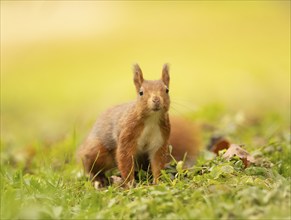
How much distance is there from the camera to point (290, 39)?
1349 centimetres

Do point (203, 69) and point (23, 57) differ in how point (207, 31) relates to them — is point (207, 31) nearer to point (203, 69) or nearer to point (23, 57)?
point (203, 69)

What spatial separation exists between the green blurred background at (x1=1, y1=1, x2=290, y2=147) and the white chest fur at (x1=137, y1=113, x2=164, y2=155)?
4189mm

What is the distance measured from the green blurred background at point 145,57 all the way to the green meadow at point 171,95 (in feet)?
0.09

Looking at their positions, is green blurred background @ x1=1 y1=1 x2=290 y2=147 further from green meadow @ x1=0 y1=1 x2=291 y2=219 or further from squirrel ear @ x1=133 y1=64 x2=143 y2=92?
squirrel ear @ x1=133 y1=64 x2=143 y2=92

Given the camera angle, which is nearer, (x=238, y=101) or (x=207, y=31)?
(x=238, y=101)

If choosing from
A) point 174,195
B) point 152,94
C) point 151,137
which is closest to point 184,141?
point 151,137

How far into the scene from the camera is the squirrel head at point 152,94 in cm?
436

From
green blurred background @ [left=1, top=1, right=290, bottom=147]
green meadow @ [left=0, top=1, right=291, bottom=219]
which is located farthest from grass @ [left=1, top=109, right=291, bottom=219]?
green blurred background @ [left=1, top=1, right=290, bottom=147]

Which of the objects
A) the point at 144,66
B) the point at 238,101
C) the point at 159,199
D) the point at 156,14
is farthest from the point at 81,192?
the point at 156,14

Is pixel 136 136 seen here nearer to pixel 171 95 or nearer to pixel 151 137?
pixel 151 137

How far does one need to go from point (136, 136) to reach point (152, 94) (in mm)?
362

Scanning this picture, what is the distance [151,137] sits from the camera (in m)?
4.62

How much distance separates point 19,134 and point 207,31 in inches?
270

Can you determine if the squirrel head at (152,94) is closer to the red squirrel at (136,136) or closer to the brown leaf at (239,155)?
the red squirrel at (136,136)
